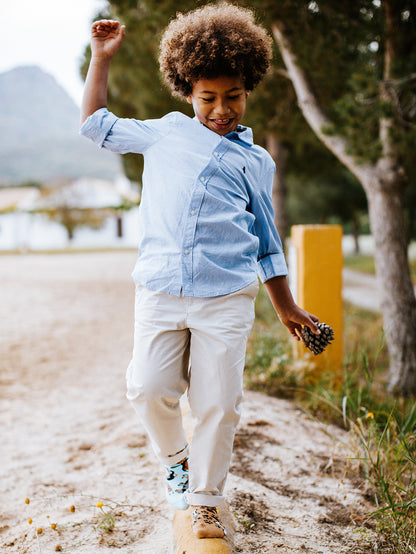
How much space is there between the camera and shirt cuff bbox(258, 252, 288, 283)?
81.7 inches

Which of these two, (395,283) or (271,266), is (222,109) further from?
(395,283)

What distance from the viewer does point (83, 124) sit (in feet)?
6.23

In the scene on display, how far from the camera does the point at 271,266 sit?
2.08 metres

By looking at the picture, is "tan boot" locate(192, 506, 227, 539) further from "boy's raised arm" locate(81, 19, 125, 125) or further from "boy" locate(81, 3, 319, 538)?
"boy's raised arm" locate(81, 19, 125, 125)

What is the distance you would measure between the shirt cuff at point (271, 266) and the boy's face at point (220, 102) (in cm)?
50

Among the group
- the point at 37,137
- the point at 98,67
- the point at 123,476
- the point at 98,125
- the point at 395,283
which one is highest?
the point at 37,137

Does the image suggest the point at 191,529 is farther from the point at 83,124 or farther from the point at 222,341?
the point at 83,124

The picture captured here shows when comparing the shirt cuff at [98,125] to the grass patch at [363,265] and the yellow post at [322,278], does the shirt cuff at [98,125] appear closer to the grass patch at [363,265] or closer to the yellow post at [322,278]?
the yellow post at [322,278]

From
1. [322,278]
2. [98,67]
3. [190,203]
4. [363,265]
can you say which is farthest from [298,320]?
[363,265]

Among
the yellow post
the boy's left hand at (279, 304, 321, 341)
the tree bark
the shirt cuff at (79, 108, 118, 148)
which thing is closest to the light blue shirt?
the shirt cuff at (79, 108, 118, 148)

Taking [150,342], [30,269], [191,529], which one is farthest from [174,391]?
[30,269]

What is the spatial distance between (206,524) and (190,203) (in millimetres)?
1106

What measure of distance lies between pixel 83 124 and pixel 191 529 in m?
1.48

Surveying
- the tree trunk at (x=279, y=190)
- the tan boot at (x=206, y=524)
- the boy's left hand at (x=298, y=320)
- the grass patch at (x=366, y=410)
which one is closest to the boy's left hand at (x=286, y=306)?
the boy's left hand at (x=298, y=320)
